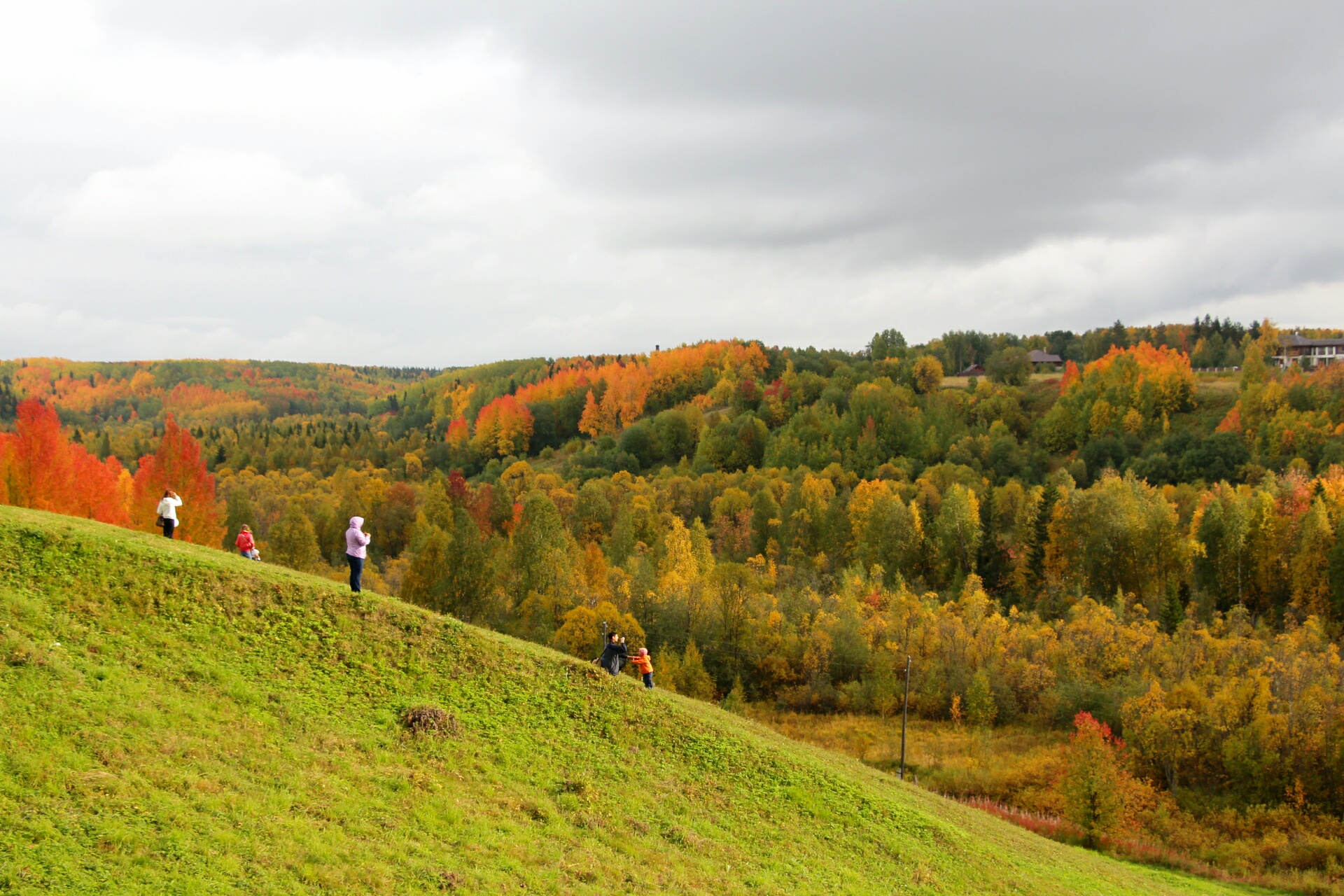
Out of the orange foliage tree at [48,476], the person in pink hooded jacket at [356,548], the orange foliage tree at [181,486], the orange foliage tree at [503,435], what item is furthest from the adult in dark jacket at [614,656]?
the orange foliage tree at [503,435]

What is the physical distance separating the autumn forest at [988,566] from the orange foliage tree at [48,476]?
0.72 ft

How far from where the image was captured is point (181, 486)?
190 ft

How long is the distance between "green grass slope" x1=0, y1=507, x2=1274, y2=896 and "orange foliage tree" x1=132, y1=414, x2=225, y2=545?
117ft

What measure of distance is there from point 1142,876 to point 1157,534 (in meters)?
60.0

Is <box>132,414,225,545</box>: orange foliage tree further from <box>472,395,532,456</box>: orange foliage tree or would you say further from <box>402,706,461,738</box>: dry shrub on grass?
<box>472,395,532,456</box>: orange foliage tree

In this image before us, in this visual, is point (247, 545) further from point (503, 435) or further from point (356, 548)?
point (503, 435)

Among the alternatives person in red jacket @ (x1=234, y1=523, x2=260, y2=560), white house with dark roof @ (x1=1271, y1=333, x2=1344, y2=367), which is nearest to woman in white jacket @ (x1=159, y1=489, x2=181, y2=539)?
person in red jacket @ (x1=234, y1=523, x2=260, y2=560)

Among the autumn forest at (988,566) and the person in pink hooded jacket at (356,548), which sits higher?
the person in pink hooded jacket at (356,548)

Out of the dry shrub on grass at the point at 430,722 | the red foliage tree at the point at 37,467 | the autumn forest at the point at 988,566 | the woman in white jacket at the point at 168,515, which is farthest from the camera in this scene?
the autumn forest at the point at 988,566

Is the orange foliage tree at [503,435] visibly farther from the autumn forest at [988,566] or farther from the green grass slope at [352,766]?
the green grass slope at [352,766]

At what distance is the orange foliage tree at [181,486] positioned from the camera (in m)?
56.5

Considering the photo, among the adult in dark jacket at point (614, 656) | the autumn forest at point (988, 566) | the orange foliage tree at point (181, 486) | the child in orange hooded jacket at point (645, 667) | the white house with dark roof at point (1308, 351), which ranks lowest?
the autumn forest at point (988, 566)

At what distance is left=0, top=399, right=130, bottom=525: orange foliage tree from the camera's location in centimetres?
4997

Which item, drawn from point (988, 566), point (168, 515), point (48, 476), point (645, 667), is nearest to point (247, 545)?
point (168, 515)
